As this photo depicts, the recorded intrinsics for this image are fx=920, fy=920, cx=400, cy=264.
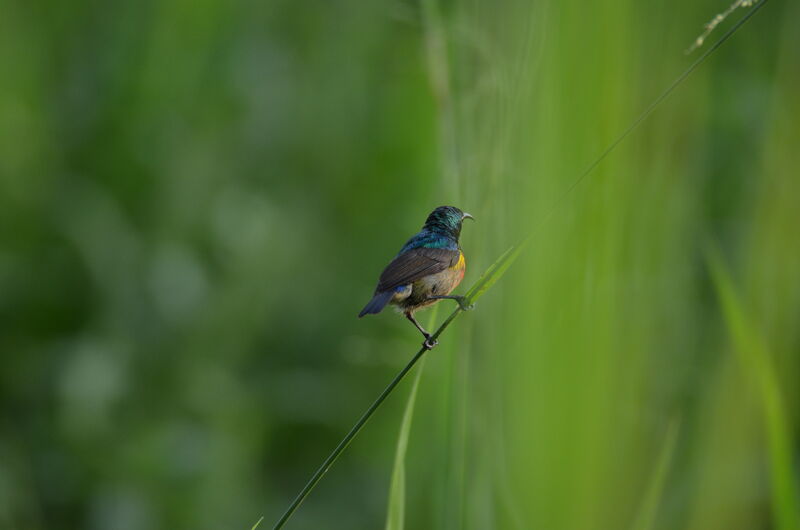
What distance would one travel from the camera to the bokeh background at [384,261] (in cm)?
77

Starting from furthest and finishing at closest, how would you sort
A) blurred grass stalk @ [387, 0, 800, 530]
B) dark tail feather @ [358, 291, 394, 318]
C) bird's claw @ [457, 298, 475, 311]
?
1. dark tail feather @ [358, 291, 394, 318]
2. bird's claw @ [457, 298, 475, 311]
3. blurred grass stalk @ [387, 0, 800, 530]

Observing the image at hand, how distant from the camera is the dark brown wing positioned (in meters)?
1.16

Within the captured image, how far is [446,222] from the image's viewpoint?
1221 millimetres

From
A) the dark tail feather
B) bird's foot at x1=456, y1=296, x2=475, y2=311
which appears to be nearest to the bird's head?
the dark tail feather

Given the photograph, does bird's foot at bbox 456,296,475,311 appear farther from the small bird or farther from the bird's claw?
the small bird

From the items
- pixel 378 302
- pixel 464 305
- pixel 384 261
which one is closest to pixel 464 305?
pixel 464 305

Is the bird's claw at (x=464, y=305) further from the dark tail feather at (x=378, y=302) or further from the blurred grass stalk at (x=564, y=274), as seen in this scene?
the dark tail feather at (x=378, y=302)

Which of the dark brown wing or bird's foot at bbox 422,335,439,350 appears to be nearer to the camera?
bird's foot at bbox 422,335,439,350

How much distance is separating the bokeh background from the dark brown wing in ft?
0.13

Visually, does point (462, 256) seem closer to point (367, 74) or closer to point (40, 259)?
point (40, 259)

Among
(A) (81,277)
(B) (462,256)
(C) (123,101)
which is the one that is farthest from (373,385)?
(B) (462,256)

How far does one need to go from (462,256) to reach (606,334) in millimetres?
449

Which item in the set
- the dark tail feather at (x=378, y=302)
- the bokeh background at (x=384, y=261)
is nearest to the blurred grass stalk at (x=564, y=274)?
the bokeh background at (x=384, y=261)

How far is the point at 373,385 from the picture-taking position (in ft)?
11.3
